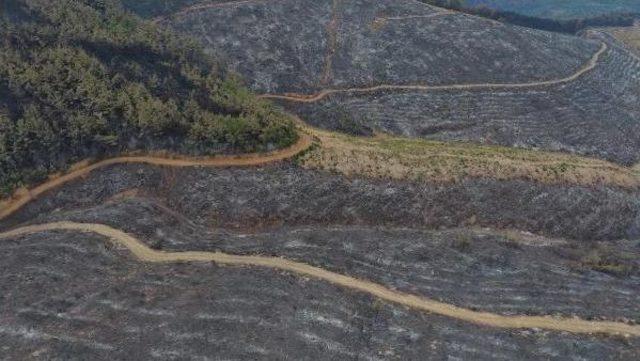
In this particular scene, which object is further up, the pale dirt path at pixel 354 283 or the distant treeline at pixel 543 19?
the distant treeline at pixel 543 19

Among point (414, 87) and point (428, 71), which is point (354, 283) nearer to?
point (414, 87)

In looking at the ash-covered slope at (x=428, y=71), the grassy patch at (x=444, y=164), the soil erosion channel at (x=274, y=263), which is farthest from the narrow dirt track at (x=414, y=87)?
the soil erosion channel at (x=274, y=263)

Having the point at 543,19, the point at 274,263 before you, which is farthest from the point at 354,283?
the point at 543,19

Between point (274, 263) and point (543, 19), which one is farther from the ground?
point (543, 19)

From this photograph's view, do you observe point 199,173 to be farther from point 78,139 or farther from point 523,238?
point 523,238

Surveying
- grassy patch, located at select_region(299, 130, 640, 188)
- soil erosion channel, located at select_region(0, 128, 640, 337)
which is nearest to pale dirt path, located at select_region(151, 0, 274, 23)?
grassy patch, located at select_region(299, 130, 640, 188)

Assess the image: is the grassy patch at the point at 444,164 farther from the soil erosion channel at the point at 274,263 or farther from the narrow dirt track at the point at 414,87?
the narrow dirt track at the point at 414,87
